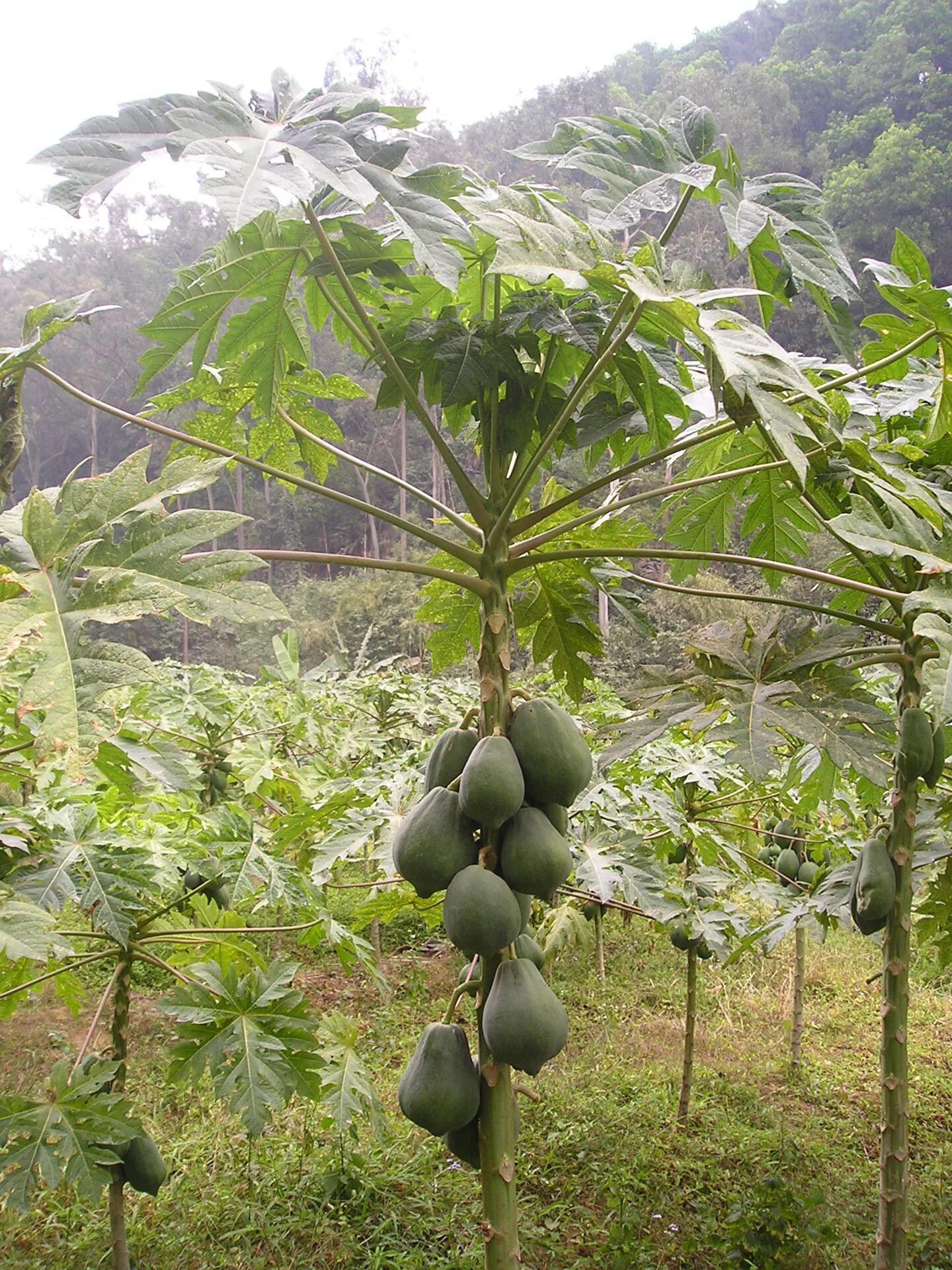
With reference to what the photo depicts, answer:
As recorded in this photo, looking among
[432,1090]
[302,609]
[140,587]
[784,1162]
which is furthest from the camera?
[302,609]

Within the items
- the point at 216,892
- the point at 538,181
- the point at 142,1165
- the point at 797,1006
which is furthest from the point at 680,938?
the point at 538,181

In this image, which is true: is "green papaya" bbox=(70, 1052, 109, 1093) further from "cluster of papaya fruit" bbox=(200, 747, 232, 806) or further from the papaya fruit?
"cluster of papaya fruit" bbox=(200, 747, 232, 806)

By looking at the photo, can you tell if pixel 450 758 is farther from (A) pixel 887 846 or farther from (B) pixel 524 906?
(A) pixel 887 846

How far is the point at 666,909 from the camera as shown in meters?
2.62

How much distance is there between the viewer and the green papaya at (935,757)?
68.9 inches

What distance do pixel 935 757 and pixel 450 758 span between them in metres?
0.95

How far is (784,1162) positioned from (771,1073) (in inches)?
40.7

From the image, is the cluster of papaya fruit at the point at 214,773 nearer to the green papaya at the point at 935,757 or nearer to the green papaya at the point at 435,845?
the green papaya at the point at 435,845

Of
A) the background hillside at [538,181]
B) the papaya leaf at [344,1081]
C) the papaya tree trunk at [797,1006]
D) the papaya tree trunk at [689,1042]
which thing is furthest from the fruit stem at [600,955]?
the background hillside at [538,181]

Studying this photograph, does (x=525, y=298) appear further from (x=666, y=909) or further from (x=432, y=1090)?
(x=666, y=909)

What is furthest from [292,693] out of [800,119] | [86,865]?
[800,119]

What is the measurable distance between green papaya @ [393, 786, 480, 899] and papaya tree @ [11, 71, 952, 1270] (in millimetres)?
23

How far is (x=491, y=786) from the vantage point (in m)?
1.25

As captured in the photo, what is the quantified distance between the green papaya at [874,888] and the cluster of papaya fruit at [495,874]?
0.79m
